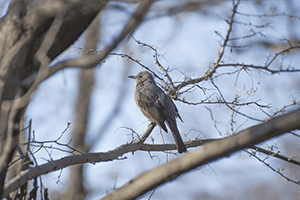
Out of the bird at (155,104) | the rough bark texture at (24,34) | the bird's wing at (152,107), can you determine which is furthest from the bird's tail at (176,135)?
the rough bark texture at (24,34)

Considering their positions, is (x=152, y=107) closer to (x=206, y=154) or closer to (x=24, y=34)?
(x=24, y=34)

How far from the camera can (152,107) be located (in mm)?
5426

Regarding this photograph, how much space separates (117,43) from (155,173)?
0.96 metres

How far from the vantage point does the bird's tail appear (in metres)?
4.03

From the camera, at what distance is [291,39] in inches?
169

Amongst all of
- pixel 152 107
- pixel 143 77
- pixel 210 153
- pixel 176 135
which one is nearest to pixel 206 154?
pixel 210 153

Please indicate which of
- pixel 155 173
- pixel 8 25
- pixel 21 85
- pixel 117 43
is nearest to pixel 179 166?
pixel 155 173

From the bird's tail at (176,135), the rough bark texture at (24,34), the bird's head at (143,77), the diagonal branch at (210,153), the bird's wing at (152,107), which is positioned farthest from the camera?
the bird's head at (143,77)

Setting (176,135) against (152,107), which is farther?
(152,107)

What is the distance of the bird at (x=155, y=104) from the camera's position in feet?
16.7

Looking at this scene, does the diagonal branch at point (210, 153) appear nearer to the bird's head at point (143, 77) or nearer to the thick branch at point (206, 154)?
the thick branch at point (206, 154)

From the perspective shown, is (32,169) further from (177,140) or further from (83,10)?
(177,140)

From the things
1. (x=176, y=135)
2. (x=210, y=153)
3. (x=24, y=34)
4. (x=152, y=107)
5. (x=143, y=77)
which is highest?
(x=143, y=77)

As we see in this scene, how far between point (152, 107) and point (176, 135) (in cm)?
107
